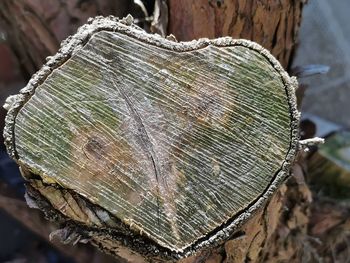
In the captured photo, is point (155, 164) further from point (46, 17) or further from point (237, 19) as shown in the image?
point (46, 17)

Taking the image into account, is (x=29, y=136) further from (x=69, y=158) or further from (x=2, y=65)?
(x=2, y=65)

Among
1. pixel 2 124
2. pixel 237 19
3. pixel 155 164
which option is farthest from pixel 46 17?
pixel 155 164

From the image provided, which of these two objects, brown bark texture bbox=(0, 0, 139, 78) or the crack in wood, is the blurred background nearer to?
brown bark texture bbox=(0, 0, 139, 78)

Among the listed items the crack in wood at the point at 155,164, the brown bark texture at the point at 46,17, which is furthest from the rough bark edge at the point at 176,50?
the brown bark texture at the point at 46,17

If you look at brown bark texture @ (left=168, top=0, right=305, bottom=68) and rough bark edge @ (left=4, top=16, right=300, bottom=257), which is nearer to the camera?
rough bark edge @ (left=4, top=16, right=300, bottom=257)

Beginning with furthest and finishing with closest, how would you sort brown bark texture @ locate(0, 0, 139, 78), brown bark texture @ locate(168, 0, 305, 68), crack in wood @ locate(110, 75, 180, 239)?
brown bark texture @ locate(0, 0, 139, 78)
brown bark texture @ locate(168, 0, 305, 68)
crack in wood @ locate(110, 75, 180, 239)

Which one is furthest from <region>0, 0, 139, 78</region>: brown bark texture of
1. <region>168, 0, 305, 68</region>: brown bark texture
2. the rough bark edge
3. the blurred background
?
the rough bark edge

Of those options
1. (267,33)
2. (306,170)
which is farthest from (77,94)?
(306,170)

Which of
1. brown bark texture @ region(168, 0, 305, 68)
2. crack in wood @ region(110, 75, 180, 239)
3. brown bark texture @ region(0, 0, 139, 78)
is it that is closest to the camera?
crack in wood @ region(110, 75, 180, 239)
